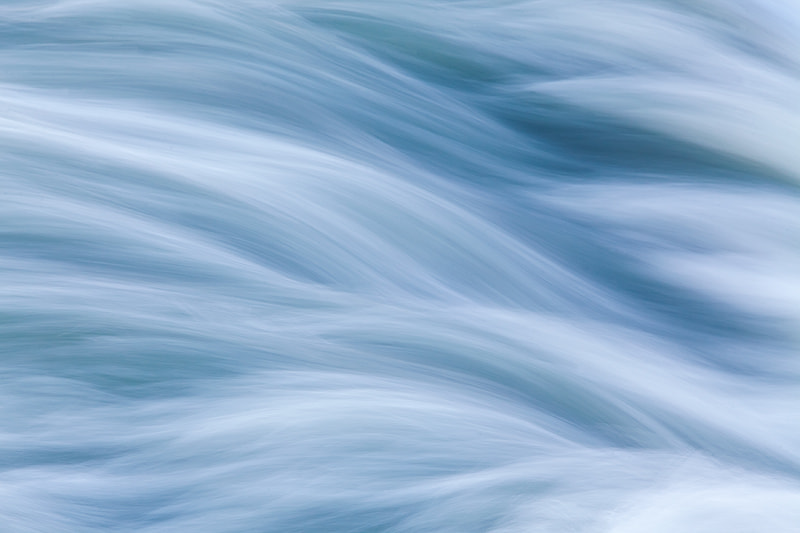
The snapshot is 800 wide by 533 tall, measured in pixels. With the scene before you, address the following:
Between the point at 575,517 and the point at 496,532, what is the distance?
0.13 m

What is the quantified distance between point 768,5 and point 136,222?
9.50 ft

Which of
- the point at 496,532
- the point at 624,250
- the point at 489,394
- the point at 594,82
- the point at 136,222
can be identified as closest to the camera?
the point at 496,532

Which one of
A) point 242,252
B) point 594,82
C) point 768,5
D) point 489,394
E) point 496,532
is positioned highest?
point 768,5

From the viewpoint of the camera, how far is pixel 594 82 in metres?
3.52

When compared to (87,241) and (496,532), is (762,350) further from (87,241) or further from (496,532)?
(87,241)

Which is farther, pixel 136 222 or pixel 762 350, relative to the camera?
pixel 762 350

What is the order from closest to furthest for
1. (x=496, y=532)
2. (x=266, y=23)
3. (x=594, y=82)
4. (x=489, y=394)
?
(x=496, y=532) < (x=489, y=394) < (x=266, y=23) < (x=594, y=82)

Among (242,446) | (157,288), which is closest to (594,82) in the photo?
(157,288)

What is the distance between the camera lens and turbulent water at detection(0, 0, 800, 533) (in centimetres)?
182

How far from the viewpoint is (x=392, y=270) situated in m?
2.42

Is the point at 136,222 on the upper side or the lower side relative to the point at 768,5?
lower

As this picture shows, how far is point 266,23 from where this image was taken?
3.29 meters

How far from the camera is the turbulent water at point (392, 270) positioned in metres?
1.82

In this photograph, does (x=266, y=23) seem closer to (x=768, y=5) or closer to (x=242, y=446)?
(x=242, y=446)
